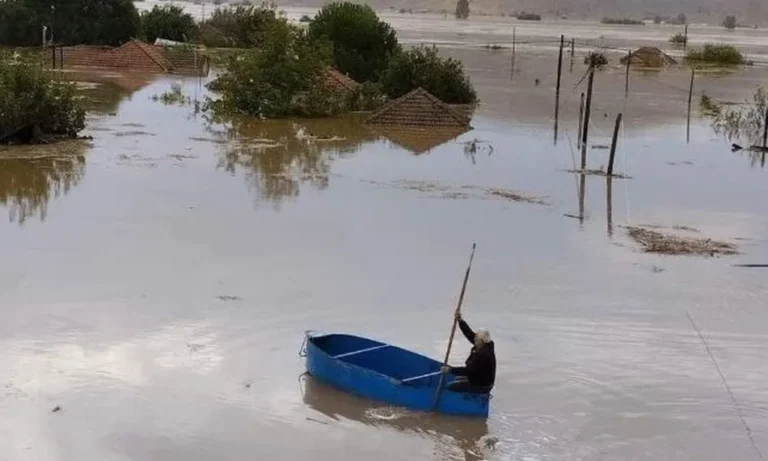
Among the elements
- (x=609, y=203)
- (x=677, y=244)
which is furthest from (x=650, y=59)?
(x=677, y=244)

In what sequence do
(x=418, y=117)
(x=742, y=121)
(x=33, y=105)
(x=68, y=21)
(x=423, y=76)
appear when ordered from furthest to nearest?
(x=68, y=21)
(x=423, y=76)
(x=742, y=121)
(x=418, y=117)
(x=33, y=105)

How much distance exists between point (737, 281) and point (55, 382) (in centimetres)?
908

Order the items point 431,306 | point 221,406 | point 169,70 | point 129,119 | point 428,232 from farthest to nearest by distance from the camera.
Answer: point 169,70, point 129,119, point 428,232, point 431,306, point 221,406

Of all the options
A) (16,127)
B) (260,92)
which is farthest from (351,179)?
(260,92)

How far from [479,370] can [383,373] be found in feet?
3.69

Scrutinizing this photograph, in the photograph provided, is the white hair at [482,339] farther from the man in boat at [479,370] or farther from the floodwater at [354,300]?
the floodwater at [354,300]

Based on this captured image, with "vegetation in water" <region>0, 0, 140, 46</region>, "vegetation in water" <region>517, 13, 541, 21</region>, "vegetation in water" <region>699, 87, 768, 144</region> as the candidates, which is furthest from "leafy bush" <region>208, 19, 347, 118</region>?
"vegetation in water" <region>517, 13, 541, 21</region>

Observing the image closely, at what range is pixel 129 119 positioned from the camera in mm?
29969

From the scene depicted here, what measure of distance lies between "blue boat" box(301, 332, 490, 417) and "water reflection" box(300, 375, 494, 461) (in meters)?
0.09

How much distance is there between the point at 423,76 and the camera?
34.4 metres

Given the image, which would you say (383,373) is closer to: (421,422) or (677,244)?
(421,422)

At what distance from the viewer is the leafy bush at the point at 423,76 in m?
34.5

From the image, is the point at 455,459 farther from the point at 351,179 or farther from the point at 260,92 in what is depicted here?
the point at 260,92

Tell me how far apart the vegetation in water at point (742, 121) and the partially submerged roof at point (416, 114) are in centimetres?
799
